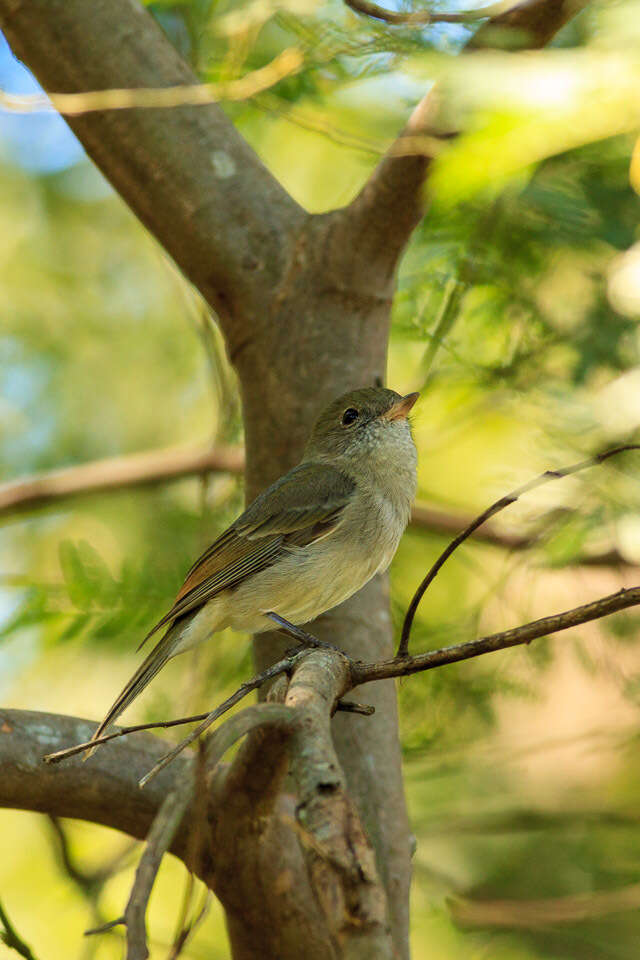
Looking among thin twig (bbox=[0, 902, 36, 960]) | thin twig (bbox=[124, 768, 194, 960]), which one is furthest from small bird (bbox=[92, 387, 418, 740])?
thin twig (bbox=[124, 768, 194, 960])

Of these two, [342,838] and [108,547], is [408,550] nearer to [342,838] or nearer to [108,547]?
[108,547]

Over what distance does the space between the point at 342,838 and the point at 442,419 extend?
3.59 m

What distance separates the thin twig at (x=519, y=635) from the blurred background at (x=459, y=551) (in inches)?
55.6

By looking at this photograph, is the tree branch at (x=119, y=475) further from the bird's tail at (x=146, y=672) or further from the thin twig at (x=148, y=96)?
the thin twig at (x=148, y=96)

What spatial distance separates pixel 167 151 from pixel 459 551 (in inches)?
85.3

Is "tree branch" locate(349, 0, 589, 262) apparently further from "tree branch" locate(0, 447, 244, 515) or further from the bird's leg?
"tree branch" locate(0, 447, 244, 515)

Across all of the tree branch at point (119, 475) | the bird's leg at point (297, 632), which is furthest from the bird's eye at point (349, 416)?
the tree branch at point (119, 475)

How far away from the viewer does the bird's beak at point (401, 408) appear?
12.7 ft

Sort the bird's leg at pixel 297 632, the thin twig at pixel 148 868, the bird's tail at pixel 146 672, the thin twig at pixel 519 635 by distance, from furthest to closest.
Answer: the bird's leg at pixel 297 632 → the bird's tail at pixel 146 672 → the thin twig at pixel 519 635 → the thin twig at pixel 148 868

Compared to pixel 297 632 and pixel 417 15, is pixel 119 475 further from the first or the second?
pixel 417 15

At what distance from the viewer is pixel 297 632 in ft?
11.7

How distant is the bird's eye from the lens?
3912 mm

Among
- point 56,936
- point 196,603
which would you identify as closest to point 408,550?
point 196,603

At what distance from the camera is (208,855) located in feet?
9.53
